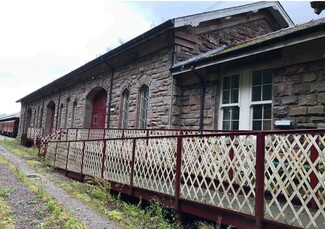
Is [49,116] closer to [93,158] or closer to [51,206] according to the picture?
[93,158]

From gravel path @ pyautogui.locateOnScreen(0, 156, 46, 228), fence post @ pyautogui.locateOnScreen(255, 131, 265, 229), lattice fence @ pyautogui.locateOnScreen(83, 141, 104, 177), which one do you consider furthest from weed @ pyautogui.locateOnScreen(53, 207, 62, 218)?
fence post @ pyautogui.locateOnScreen(255, 131, 265, 229)

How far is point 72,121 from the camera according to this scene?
50.2 feet

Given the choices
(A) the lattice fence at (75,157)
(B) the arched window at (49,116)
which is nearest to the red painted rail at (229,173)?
(A) the lattice fence at (75,157)

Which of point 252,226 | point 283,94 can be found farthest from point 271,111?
point 252,226

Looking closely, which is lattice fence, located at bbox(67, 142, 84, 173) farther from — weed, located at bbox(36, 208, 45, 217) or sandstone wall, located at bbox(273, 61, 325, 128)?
sandstone wall, located at bbox(273, 61, 325, 128)

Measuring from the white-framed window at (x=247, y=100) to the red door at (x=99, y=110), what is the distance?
7079 millimetres

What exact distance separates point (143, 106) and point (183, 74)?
2.34 m

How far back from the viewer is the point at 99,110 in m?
13.4

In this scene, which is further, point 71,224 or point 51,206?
point 51,206

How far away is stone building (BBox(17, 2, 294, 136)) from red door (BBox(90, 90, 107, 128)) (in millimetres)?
48

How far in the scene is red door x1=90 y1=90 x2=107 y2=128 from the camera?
512 inches

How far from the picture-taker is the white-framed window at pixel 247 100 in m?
6.26

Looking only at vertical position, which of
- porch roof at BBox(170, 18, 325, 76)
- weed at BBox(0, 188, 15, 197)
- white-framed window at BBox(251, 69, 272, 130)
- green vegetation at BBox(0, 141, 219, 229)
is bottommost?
green vegetation at BBox(0, 141, 219, 229)

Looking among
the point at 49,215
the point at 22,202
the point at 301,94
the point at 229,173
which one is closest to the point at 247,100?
the point at 301,94
